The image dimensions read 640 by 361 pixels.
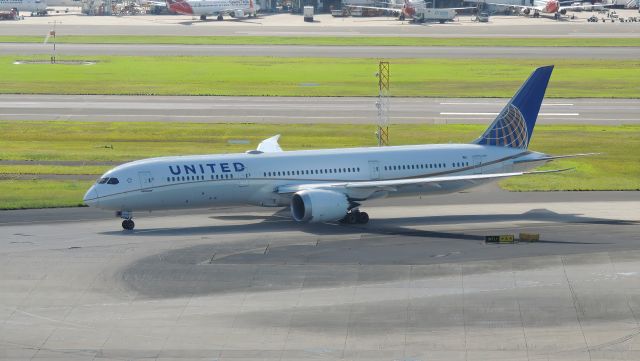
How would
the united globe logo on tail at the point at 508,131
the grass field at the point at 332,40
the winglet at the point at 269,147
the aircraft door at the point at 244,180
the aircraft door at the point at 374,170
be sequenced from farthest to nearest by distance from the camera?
the grass field at the point at 332,40, the winglet at the point at 269,147, the united globe logo on tail at the point at 508,131, the aircraft door at the point at 374,170, the aircraft door at the point at 244,180

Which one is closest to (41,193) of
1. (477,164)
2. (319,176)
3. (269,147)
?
(269,147)

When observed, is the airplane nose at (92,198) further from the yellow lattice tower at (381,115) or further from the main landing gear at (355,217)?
the yellow lattice tower at (381,115)

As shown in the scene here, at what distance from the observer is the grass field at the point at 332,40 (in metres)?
174

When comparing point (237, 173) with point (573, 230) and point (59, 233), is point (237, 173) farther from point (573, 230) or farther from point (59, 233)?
point (573, 230)

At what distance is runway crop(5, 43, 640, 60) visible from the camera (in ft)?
517

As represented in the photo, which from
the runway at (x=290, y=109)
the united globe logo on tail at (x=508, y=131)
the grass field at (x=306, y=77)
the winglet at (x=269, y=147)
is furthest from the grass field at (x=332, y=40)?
the united globe logo on tail at (x=508, y=131)

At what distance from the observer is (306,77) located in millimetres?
138500

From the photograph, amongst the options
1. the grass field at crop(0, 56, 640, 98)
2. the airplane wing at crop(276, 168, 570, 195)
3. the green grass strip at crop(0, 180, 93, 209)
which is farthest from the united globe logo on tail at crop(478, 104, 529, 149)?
the grass field at crop(0, 56, 640, 98)

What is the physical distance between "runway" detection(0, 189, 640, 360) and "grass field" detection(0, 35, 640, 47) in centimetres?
10491

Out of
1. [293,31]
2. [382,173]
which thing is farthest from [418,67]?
[382,173]

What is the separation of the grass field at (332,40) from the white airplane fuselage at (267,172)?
103200mm

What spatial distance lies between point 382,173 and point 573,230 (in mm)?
11848

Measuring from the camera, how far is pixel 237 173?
216 ft

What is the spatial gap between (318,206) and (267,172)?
175 inches
